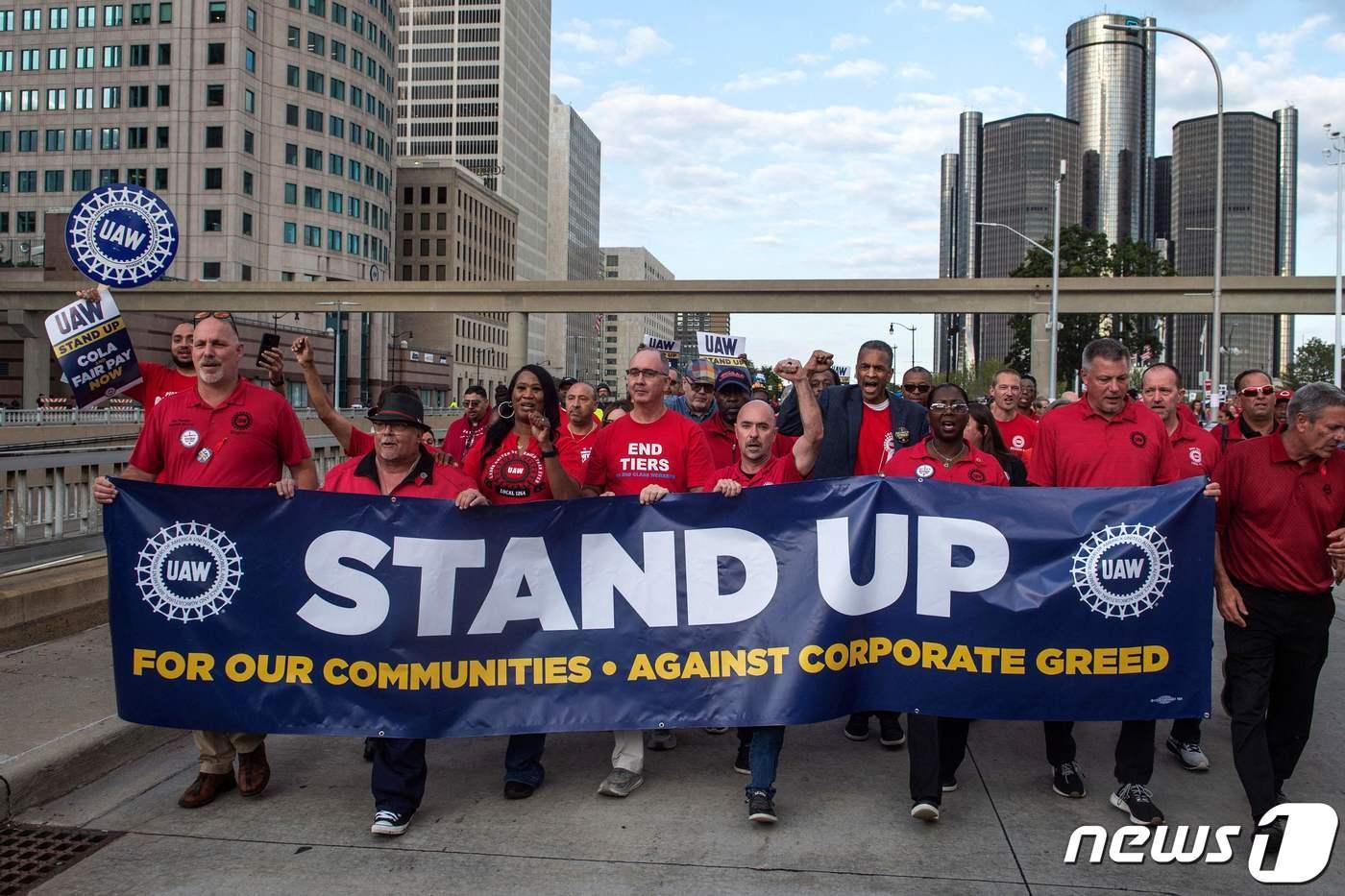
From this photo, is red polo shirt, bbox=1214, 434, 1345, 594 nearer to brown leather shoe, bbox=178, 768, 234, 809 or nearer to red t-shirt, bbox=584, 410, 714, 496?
red t-shirt, bbox=584, 410, 714, 496

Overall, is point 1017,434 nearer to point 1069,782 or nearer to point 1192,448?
point 1192,448

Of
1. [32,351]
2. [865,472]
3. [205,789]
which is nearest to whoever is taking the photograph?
[205,789]

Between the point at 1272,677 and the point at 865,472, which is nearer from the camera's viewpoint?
the point at 1272,677

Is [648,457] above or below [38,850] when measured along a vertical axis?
above

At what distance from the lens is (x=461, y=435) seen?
8656 millimetres

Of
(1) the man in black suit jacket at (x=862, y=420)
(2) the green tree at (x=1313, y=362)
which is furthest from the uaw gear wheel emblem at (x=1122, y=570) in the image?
(2) the green tree at (x=1313, y=362)

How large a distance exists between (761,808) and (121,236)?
541 centimetres

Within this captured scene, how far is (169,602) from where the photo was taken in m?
5.12

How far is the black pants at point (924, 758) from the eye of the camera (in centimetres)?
483

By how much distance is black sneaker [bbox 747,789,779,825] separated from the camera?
480 centimetres

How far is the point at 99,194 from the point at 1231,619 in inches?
271

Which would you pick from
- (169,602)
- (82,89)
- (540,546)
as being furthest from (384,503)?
(82,89)

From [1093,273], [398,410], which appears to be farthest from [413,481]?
[1093,273]

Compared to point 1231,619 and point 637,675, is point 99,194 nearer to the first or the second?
point 637,675
